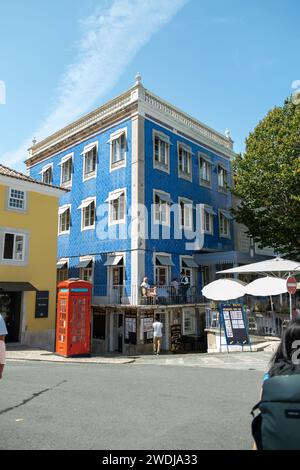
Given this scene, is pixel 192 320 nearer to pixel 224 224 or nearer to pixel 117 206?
pixel 224 224

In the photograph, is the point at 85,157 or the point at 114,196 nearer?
the point at 114,196

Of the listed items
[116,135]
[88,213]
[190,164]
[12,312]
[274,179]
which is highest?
[116,135]

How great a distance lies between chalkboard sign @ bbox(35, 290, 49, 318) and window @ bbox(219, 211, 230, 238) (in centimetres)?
1441

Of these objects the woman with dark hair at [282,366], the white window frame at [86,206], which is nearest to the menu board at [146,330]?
the white window frame at [86,206]

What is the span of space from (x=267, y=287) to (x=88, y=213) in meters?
13.7

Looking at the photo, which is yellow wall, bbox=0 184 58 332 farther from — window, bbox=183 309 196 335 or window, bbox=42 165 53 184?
window, bbox=42 165 53 184

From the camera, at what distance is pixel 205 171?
27.0m

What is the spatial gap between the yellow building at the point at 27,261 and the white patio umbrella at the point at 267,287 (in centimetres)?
1041

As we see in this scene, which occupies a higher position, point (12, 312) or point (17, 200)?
point (17, 200)

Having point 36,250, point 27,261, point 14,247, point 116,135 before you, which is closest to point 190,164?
point 116,135

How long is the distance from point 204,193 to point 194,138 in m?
4.09

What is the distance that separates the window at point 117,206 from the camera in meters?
22.2

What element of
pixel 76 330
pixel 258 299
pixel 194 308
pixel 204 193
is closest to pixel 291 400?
pixel 76 330

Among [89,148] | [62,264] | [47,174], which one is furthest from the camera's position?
[47,174]
